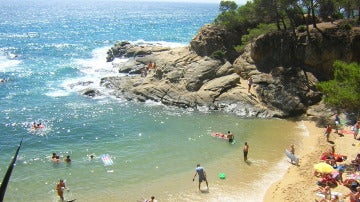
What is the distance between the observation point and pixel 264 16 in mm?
43656

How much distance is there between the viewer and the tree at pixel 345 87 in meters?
26.4

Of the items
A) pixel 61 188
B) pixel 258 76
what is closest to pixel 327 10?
pixel 258 76

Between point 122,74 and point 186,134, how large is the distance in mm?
21982

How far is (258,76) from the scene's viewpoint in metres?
39.5

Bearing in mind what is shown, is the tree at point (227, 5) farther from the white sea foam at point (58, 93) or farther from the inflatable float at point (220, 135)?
the inflatable float at point (220, 135)

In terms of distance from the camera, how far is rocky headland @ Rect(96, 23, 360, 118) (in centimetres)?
3688

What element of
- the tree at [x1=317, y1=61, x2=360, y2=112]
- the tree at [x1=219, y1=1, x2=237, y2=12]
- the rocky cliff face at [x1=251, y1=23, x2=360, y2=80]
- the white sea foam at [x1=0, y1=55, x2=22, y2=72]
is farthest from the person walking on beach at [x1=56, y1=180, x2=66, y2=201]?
the white sea foam at [x1=0, y1=55, x2=22, y2=72]

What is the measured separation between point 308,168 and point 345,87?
287 inches

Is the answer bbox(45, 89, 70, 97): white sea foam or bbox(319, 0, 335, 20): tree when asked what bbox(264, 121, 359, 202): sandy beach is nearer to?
bbox(319, 0, 335, 20): tree

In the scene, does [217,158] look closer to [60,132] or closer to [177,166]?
[177,166]

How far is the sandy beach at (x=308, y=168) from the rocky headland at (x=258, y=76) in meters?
4.75

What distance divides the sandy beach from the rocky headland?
4.75 metres

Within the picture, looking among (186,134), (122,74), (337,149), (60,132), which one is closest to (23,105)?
(60,132)

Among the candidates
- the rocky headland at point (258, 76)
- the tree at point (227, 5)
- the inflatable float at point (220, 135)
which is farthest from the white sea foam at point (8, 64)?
the inflatable float at point (220, 135)
